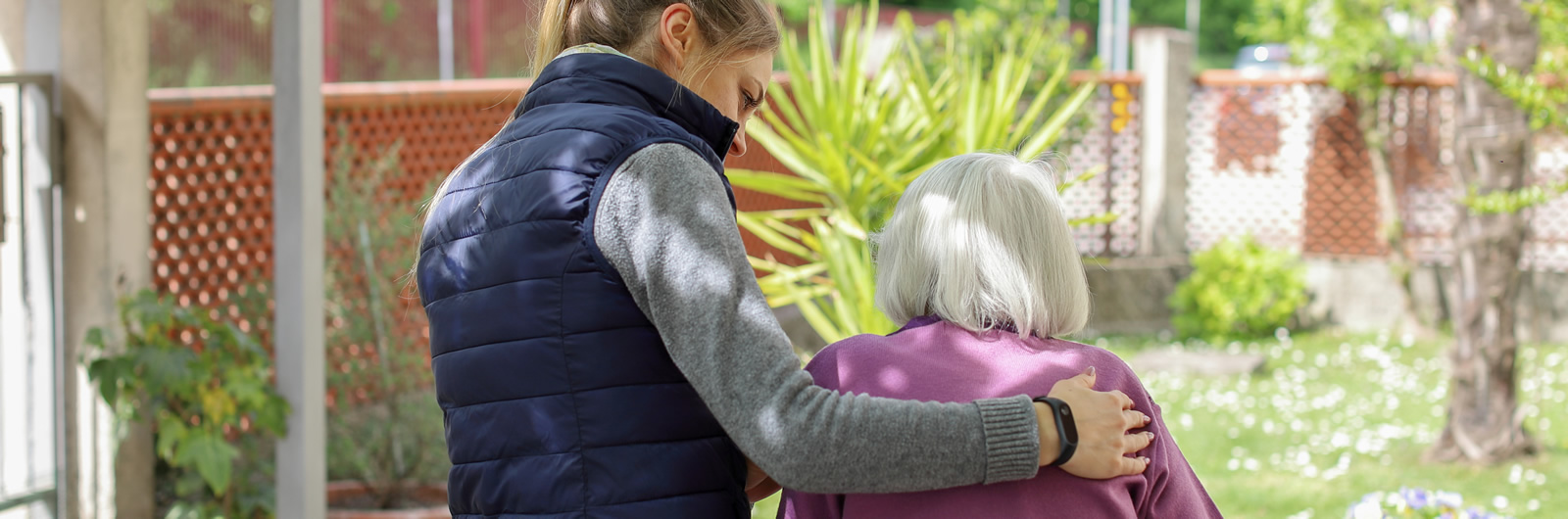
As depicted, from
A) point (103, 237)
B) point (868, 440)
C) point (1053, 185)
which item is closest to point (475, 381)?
point (868, 440)

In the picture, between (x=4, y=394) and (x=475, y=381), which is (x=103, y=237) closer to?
(x=4, y=394)

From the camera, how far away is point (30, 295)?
3258 millimetres

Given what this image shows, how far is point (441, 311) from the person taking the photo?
1.25m

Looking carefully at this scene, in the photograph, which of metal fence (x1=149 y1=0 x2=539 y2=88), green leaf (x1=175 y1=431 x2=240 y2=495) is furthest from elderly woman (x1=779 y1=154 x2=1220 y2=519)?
metal fence (x1=149 y1=0 x2=539 y2=88)

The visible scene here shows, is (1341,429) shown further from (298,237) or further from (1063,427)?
(1063,427)

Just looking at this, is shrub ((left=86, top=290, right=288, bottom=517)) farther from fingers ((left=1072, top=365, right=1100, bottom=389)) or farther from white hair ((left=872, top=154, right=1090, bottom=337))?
fingers ((left=1072, top=365, right=1100, bottom=389))

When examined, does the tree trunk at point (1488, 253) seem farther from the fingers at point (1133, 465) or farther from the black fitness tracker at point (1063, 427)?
the black fitness tracker at point (1063, 427)

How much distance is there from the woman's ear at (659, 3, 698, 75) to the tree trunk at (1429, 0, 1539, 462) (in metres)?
4.07

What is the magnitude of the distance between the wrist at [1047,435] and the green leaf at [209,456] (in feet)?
8.91

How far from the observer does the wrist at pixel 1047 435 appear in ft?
3.87

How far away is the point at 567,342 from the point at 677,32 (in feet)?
1.17

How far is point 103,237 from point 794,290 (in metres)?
1.90

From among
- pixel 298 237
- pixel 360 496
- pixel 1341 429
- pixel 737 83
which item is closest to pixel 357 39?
pixel 360 496

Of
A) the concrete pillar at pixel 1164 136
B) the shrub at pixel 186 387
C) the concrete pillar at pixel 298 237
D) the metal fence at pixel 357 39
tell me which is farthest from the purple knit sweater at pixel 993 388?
the metal fence at pixel 357 39
